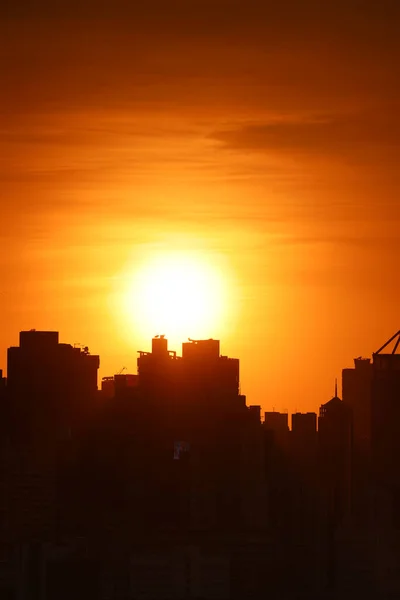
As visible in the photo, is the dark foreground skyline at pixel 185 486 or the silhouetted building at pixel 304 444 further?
the silhouetted building at pixel 304 444

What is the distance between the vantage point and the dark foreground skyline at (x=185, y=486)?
165 metres

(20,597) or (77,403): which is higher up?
(77,403)

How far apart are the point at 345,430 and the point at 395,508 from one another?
42.7ft

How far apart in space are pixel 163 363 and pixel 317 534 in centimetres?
2945

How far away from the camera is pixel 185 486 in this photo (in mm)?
182250

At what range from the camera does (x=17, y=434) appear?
184 metres

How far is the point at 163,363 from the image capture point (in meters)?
196

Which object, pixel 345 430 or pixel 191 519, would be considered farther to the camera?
pixel 345 430

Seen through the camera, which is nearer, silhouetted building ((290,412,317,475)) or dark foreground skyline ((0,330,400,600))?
dark foreground skyline ((0,330,400,600))

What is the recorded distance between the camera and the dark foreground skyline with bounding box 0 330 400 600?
165m

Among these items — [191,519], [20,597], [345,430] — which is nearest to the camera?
[20,597]

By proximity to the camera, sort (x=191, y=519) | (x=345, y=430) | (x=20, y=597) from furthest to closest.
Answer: (x=345, y=430)
(x=191, y=519)
(x=20, y=597)

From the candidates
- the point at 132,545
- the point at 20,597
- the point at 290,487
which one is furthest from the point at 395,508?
the point at 20,597

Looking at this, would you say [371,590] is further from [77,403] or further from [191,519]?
[77,403]
